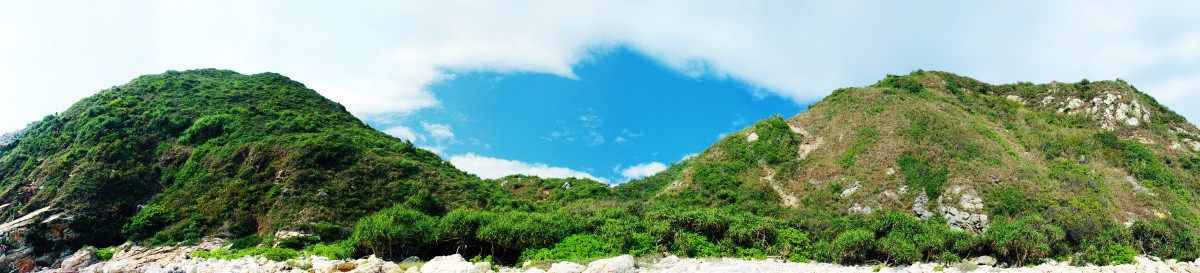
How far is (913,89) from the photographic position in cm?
6662

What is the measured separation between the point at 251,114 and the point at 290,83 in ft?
65.7

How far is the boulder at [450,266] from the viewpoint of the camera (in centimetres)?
2578

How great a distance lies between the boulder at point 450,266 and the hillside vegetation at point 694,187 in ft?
15.0

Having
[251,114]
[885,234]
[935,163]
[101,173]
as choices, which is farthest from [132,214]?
[935,163]

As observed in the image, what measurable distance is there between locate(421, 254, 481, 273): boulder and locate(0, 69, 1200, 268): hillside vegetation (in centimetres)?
458

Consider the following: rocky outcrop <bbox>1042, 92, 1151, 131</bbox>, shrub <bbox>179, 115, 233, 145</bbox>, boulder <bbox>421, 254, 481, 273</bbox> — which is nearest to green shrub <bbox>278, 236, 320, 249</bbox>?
boulder <bbox>421, 254, 481, 273</bbox>

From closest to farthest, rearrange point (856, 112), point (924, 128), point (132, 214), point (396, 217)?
point (396, 217) < point (132, 214) < point (924, 128) < point (856, 112)

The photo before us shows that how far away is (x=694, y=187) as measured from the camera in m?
53.2

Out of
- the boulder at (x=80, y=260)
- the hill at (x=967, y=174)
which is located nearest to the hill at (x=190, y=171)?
the boulder at (x=80, y=260)

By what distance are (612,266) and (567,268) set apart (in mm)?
2172

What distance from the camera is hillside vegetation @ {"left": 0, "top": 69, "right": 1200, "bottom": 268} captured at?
1328 inches

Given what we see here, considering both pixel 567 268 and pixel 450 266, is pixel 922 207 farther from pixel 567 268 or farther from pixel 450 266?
pixel 450 266

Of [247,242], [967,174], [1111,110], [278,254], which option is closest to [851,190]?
[967,174]

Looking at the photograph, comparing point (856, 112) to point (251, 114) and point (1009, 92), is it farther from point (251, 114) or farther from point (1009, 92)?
point (251, 114)
